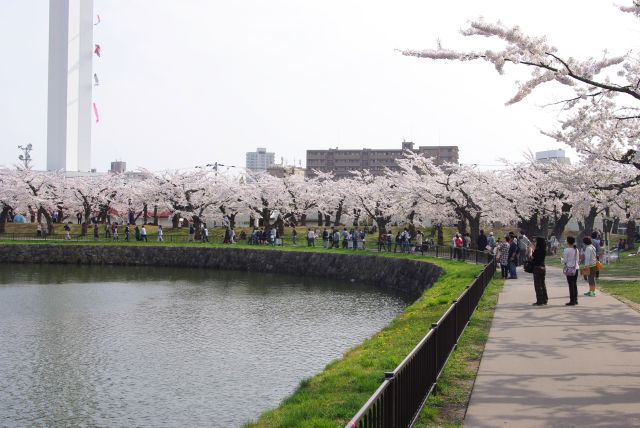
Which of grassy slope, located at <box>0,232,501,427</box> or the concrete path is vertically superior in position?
the concrete path

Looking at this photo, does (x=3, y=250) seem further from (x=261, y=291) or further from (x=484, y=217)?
(x=484, y=217)

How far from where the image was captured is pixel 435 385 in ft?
25.7

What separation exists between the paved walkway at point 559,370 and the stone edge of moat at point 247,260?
18256 millimetres

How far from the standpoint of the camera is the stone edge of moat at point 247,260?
112 ft

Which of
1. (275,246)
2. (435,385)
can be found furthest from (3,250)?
(435,385)

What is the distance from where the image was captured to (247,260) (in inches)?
1662

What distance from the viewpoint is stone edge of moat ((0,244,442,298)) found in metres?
34.2

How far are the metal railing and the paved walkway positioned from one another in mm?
529

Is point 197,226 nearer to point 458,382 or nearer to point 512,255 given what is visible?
point 512,255

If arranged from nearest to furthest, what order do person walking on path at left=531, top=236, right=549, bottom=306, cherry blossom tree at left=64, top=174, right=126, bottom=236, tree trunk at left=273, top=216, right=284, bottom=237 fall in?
person walking on path at left=531, top=236, right=549, bottom=306 → tree trunk at left=273, top=216, right=284, bottom=237 → cherry blossom tree at left=64, top=174, right=126, bottom=236

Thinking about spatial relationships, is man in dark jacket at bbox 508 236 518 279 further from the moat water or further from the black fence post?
the black fence post

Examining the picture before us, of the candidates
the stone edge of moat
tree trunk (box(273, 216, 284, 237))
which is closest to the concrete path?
the stone edge of moat

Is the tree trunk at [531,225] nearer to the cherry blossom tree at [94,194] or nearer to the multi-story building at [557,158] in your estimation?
the multi-story building at [557,158]

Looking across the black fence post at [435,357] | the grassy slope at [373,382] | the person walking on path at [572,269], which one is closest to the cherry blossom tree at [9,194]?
the grassy slope at [373,382]
